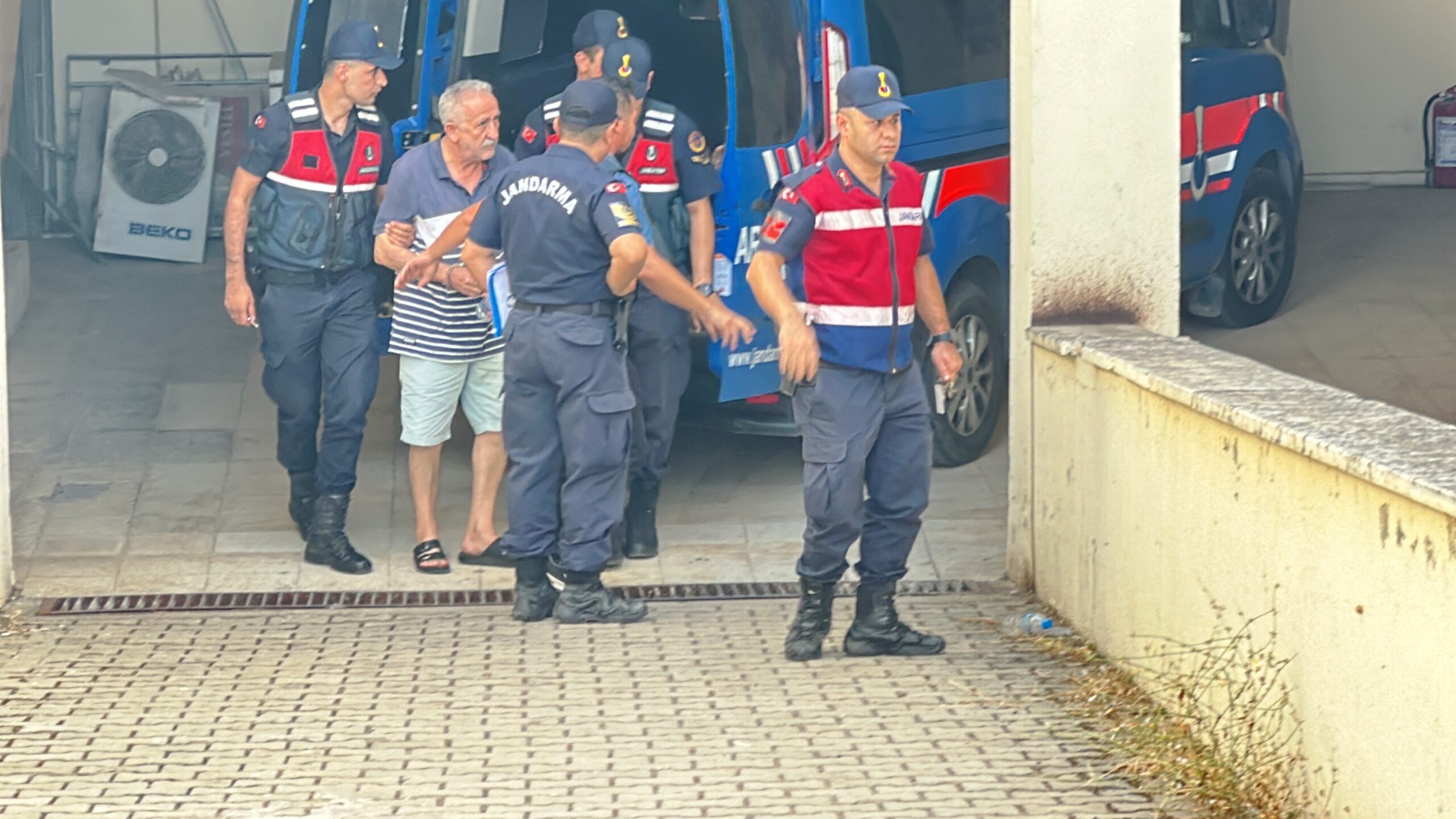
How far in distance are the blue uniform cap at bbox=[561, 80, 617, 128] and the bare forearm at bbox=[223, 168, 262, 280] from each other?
1.36m

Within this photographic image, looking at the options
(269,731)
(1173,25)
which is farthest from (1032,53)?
(269,731)

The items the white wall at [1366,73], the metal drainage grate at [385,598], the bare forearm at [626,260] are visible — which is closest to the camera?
the bare forearm at [626,260]

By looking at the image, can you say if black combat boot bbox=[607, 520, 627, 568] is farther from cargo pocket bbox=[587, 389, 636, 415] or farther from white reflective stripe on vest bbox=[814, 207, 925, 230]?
white reflective stripe on vest bbox=[814, 207, 925, 230]

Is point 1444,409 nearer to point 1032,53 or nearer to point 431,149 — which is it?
point 1032,53

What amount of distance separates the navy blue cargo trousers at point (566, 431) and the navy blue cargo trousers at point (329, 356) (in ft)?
2.95

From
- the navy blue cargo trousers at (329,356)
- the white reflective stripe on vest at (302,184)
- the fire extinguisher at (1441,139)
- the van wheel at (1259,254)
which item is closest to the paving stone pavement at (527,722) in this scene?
the navy blue cargo trousers at (329,356)

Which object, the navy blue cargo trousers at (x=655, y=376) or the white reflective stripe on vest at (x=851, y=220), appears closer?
the white reflective stripe on vest at (x=851, y=220)

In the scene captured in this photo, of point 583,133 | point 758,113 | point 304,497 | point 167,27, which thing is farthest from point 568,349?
point 167,27

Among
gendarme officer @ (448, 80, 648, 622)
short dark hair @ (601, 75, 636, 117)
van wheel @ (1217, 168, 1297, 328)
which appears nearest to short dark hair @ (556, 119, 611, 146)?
gendarme officer @ (448, 80, 648, 622)

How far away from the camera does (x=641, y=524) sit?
7.15 m

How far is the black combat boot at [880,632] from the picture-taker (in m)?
5.93

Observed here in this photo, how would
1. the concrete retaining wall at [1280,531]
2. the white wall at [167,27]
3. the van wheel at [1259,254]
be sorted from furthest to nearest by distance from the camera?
the white wall at [167,27], the van wheel at [1259,254], the concrete retaining wall at [1280,531]

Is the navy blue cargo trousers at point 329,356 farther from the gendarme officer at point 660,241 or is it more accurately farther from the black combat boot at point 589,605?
the black combat boot at point 589,605

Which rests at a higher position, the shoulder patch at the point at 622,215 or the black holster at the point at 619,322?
the shoulder patch at the point at 622,215
